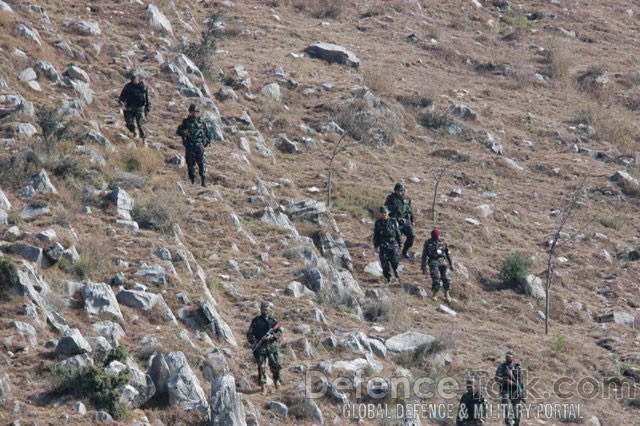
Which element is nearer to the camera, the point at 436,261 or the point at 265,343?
the point at 265,343

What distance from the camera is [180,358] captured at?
14812 millimetres

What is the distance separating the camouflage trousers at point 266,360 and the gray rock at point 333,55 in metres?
14.8

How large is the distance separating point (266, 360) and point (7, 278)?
352 centimetres

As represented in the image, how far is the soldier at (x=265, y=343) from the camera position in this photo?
1563cm

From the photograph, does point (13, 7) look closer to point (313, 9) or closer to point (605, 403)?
point (313, 9)

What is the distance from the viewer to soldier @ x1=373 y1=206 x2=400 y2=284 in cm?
2017

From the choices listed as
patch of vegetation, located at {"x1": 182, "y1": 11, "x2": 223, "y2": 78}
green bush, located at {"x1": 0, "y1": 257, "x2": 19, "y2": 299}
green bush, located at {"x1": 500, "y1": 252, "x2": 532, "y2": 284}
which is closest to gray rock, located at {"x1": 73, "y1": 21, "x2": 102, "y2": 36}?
patch of vegetation, located at {"x1": 182, "y1": 11, "x2": 223, "y2": 78}

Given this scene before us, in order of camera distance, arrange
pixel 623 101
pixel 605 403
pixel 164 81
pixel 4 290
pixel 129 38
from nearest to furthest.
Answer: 1. pixel 4 290
2. pixel 605 403
3. pixel 164 81
4. pixel 129 38
5. pixel 623 101

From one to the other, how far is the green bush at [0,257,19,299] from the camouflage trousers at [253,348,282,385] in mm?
3251

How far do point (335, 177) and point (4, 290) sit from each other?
386 inches

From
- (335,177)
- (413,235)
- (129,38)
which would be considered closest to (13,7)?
(129,38)

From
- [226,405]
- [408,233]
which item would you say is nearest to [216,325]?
[226,405]

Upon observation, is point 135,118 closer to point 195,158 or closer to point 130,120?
point 130,120

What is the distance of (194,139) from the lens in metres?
21.0
